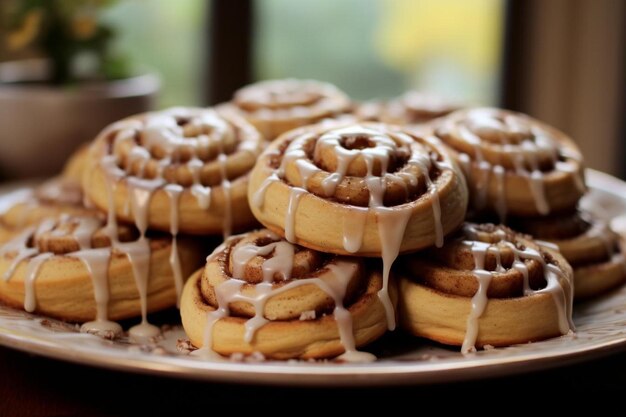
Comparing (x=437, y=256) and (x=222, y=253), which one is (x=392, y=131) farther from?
(x=222, y=253)

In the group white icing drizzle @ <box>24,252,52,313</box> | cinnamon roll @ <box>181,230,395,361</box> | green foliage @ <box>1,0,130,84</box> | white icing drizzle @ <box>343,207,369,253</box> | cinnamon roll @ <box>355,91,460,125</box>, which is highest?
green foliage @ <box>1,0,130,84</box>

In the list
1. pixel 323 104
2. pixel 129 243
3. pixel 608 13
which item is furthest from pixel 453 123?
pixel 608 13

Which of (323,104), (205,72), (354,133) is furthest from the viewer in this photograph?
(205,72)

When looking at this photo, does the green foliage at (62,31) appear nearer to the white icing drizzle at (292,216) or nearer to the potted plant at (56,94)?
the potted plant at (56,94)

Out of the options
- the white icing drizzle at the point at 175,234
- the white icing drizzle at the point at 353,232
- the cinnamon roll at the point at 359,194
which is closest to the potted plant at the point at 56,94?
the white icing drizzle at the point at 175,234

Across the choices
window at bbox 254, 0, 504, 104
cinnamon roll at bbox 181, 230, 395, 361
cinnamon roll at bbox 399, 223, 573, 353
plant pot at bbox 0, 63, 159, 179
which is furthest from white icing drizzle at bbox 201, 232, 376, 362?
window at bbox 254, 0, 504, 104

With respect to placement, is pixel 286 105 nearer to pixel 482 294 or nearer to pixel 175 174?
pixel 175 174

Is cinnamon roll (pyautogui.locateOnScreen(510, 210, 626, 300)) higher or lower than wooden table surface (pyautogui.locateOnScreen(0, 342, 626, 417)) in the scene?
higher

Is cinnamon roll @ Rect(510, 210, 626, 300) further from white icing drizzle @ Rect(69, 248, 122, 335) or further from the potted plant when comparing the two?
the potted plant

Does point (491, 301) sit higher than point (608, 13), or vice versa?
point (608, 13)
